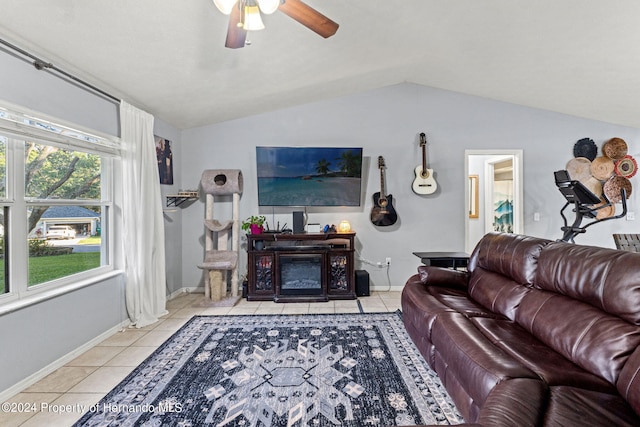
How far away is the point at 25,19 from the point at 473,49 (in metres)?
3.58

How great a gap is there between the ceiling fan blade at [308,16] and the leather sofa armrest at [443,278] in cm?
208

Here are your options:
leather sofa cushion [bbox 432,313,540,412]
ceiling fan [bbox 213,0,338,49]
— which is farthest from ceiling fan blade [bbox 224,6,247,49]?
leather sofa cushion [bbox 432,313,540,412]

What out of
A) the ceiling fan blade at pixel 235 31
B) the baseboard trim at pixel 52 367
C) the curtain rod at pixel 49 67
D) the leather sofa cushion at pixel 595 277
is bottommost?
the baseboard trim at pixel 52 367

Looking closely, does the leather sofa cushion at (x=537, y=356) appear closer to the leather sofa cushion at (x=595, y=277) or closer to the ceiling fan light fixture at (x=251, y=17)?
the leather sofa cushion at (x=595, y=277)

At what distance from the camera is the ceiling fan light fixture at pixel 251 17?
1.59 metres

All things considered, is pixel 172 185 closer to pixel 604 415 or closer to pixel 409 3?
pixel 409 3

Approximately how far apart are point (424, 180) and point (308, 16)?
3.14 metres

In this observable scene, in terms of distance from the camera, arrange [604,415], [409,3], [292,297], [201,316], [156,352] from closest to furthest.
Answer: [604,415] < [409,3] < [156,352] < [201,316] < [292,297]

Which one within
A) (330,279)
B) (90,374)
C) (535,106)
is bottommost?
(90,374)

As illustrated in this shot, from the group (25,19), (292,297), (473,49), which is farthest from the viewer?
(292,297)

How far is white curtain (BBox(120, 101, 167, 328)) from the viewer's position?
3076mm

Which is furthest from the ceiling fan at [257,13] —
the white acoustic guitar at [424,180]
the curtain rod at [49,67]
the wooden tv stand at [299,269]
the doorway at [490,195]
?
the doorway at [490,195]

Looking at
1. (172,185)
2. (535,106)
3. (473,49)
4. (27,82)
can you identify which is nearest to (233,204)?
(172,185)

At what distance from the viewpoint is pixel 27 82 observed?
213 centimetres
